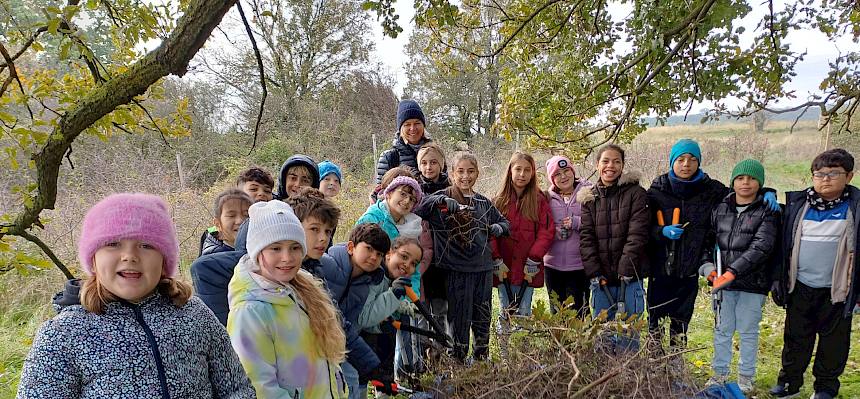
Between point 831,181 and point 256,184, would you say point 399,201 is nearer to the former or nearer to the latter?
point 256,184

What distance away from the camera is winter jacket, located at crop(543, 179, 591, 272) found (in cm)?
383

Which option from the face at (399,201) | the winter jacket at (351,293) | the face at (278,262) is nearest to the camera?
the face at (278,262)

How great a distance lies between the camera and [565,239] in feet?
12.6

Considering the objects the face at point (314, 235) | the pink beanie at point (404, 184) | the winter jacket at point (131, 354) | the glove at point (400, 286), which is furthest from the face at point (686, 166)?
the winter jacket at point (131, 354)

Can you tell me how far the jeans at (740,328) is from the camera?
11.0 ft

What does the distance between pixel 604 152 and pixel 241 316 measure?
9.68 feet

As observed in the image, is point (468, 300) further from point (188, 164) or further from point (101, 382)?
point (188, 164)

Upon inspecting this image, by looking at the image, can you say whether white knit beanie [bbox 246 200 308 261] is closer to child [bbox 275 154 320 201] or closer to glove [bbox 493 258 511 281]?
child [bbox 275 154 320 201]

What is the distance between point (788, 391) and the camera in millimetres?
3453

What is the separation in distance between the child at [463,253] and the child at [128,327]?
214 cm

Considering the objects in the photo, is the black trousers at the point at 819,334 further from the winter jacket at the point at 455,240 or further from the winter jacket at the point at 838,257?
the winter jacket at the point at 455,240

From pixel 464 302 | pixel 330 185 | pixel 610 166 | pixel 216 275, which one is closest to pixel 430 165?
pixel 330 185

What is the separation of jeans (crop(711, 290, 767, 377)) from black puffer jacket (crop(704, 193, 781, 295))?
89mm

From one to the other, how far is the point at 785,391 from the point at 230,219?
4105 millimetres
